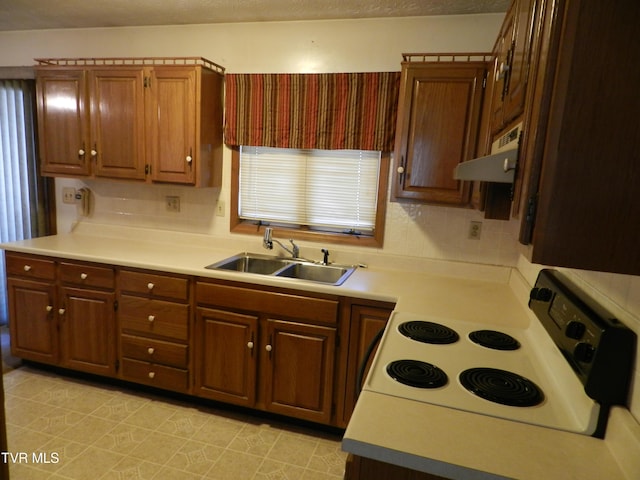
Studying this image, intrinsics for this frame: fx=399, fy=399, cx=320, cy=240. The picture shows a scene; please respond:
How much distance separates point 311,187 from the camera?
2.77m

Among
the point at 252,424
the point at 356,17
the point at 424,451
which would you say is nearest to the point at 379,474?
the point at 424,451

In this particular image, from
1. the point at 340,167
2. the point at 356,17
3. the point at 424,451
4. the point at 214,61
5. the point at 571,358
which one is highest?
the point at 356,17

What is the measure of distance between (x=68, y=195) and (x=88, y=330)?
1254 millimetres

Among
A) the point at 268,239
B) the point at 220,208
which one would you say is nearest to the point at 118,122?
the point at 220,208

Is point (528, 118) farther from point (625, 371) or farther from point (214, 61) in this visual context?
point (214, 61)

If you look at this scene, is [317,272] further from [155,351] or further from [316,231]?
[155,351]

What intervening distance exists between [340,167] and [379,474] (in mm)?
2041

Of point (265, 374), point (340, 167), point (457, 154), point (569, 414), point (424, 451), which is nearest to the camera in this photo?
point (424, 451)

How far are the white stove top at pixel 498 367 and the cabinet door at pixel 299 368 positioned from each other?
66 cm

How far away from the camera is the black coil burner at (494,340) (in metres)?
1.44

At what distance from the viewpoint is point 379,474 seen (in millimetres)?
932

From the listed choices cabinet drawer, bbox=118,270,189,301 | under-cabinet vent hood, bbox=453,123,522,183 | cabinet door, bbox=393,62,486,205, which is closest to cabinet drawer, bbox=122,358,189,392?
cabinet drawer, bbox=118,270,189,301

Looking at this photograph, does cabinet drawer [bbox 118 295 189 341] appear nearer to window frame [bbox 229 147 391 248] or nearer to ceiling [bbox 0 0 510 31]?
window frame [bbox 229 147 391 248]

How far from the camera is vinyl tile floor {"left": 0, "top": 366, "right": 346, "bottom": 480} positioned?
6.42ft
